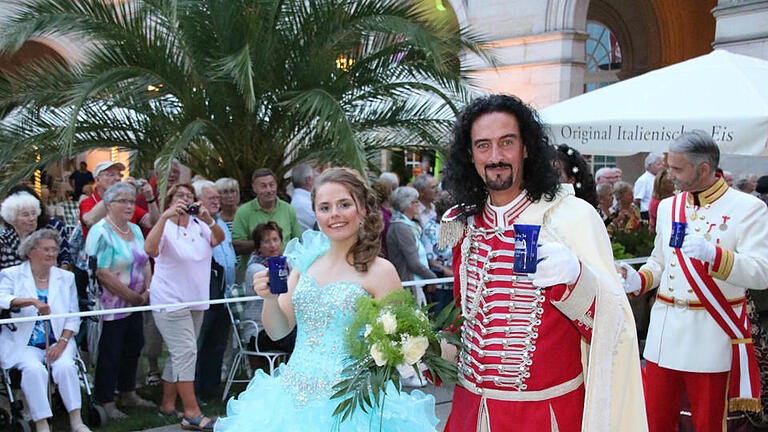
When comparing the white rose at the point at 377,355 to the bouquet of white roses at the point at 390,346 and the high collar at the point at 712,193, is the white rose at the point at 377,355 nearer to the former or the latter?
the bouquet of white roses at the point at 390,346

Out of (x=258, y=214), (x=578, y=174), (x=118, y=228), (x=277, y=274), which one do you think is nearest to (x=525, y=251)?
(x=277, y=274)

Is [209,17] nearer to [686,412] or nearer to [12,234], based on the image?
[12,234]

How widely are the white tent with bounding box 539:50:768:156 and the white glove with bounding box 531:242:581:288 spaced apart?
171 inches

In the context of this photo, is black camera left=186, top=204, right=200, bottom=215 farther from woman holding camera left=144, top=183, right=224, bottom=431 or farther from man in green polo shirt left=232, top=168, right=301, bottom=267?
man in green polo shirt left=232, top=168, right=301, bottom=267

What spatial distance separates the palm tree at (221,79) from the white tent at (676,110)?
155 centimetres

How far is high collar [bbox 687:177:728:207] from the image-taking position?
439cm

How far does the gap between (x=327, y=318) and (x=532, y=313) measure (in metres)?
1.11

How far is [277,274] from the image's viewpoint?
3143mm

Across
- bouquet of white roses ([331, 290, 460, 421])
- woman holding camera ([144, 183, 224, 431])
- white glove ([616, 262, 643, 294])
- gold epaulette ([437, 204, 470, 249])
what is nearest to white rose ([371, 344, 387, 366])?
bouquet of white roses ([331, 290, 460, 421])

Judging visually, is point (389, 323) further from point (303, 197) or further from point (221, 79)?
point (303, 197)

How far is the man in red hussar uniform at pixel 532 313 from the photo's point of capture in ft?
8.46

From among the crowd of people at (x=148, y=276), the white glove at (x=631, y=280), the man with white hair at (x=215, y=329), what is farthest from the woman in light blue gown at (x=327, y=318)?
the man with white hair at (x=215, y=329)

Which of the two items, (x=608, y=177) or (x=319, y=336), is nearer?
(x=319, y=336)

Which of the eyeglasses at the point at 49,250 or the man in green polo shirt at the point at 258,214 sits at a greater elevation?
the man in green polo shirt at the point at 258,214
